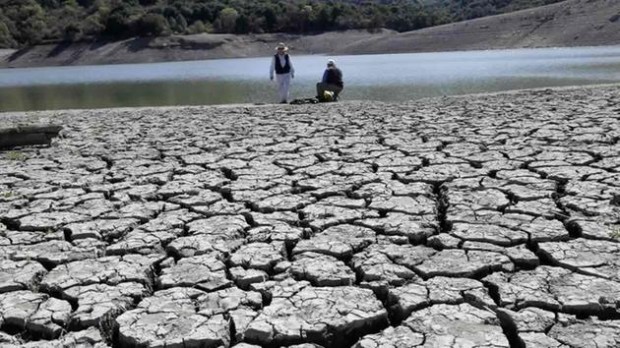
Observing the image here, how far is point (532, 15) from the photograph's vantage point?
46125 millimetres

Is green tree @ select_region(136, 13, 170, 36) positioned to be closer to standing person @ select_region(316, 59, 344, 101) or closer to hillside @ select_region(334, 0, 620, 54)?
hillside @ select_region(334, 0, 620, 54)

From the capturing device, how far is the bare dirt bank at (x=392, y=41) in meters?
41.2

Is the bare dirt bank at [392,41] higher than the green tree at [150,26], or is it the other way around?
the green tree at [150,26]

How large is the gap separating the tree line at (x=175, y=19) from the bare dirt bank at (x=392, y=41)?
2460mm

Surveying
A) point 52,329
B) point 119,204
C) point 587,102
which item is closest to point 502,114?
point 587,102

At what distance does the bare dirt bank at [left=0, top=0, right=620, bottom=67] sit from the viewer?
135 feet

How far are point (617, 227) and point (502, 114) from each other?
4.50m

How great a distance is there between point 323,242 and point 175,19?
6280cm

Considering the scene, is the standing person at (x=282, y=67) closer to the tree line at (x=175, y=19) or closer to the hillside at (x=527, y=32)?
the hillside at (x=527, y=32)

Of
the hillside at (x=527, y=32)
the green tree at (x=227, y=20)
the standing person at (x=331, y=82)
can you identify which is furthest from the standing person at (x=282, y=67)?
the green tree at (x=227, y=20)

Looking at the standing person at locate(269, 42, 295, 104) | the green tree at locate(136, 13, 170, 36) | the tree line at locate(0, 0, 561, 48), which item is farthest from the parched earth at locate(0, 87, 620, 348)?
the tree line at locate(0, 0, 561, 48)

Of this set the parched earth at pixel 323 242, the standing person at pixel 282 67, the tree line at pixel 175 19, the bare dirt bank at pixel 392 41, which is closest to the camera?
the parched earth at pixel 323 242

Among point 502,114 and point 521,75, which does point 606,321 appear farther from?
point 521,75

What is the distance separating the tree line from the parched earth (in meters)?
53.3
